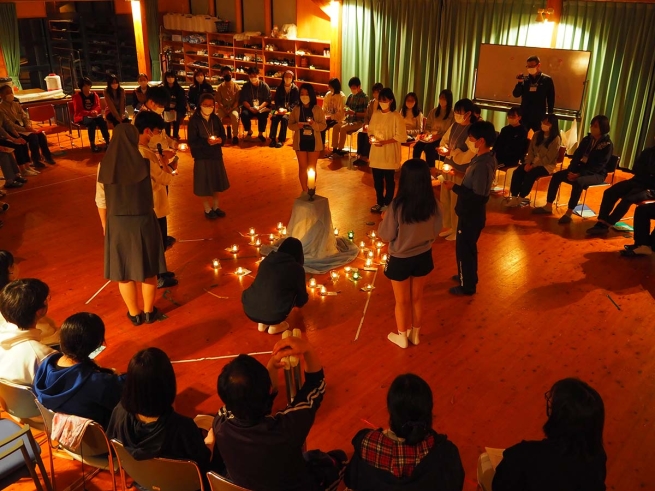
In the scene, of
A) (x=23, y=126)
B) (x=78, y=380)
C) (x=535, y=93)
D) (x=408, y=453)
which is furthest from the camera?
(x=23, y=126)

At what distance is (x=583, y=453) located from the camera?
7.25 ft

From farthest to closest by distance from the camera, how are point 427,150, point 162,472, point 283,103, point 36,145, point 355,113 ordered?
point 283,103 → point 355,113 → point 36,145 → point 427,150 → point 162,472

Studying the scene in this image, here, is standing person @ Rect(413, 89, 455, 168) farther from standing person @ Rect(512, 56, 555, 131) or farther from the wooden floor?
the wooden floor

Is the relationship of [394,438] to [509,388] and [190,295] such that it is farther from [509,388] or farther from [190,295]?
[190,295]

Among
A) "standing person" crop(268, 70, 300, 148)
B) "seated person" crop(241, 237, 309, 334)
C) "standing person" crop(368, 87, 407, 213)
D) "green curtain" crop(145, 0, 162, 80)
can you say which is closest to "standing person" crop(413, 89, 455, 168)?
"standing person" crop(368, 87, 407, 213)

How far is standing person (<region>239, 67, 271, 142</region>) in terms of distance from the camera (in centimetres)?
1005

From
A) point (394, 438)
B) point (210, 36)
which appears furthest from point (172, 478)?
point (210, 36)

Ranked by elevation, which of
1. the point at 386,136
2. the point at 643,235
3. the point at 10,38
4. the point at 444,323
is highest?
the point at 10,38

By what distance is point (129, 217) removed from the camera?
4168 millimetres

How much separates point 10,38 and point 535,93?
31.6 feet

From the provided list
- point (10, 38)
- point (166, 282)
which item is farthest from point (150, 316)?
point (10, 38)

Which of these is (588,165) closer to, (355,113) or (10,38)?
(355,113)

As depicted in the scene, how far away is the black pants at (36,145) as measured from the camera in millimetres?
8562

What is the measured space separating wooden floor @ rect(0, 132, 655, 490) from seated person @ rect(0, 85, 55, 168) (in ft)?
5.17
